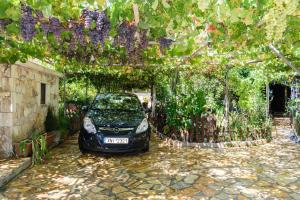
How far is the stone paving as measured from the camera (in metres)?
5.25

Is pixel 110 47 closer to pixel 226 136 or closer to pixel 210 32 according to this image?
pixel 210 32

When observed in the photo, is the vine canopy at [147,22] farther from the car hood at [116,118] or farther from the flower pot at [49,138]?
the flower pot at [49,138]

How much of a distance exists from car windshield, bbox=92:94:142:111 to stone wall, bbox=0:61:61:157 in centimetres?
170

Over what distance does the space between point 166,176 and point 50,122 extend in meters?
4.96

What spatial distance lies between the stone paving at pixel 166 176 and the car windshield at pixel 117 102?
4.42 ft

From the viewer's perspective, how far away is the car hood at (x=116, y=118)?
25.2 feet

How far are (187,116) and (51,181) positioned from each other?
15.8 ft

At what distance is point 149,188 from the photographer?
550 cm

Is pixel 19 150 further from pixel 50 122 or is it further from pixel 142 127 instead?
pixel 142 127

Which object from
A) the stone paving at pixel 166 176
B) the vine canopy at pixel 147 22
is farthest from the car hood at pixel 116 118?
the vine canopy at pixel 147 22

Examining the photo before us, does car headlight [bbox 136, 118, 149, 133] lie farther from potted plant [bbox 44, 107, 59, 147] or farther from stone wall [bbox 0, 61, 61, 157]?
potted plant [bbox 44, 107, 59, 147]

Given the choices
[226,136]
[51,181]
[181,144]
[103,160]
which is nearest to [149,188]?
[51,181]

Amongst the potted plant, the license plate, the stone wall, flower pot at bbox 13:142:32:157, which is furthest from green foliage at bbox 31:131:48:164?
the potted plant

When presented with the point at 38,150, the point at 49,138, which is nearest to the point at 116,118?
the point at 38,150
